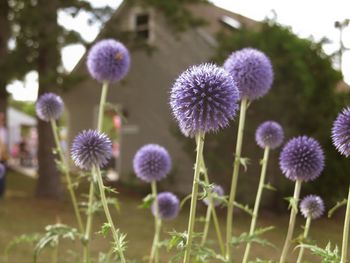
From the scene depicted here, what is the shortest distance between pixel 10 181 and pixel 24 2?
23.8ft

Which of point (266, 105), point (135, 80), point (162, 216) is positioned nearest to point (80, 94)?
point (135, 80)

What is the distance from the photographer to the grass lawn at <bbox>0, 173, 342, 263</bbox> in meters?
8.79

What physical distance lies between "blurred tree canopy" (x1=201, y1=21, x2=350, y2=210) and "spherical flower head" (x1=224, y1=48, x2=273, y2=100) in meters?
8.25

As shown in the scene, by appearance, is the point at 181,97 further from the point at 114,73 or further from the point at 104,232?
the point at 114,73

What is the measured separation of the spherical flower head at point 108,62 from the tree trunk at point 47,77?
8.19 meters

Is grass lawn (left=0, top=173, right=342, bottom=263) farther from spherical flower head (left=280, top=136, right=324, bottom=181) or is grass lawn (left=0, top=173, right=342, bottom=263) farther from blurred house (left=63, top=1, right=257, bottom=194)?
spherical flower head (left=280, top=136, right=324, bottom=181)

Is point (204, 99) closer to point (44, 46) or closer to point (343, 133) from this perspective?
point (343, 133)

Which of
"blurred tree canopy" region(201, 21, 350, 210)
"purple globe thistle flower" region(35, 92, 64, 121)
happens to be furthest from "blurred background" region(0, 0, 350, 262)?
"purple globe thistle flower" region(35, 92, 64, 121)

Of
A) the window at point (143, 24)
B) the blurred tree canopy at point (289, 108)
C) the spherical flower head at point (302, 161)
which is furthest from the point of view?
the window at point (143, 24)

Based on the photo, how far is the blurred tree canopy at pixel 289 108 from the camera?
1246 cm

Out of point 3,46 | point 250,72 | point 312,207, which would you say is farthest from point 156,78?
point 312,207

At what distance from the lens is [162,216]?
489 cm

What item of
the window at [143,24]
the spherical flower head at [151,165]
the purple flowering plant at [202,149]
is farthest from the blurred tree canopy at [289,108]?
the purple flowering plant at [202,149]

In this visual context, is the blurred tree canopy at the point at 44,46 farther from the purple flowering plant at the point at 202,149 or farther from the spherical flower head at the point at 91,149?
the spherical flower head at the point at 91,149
